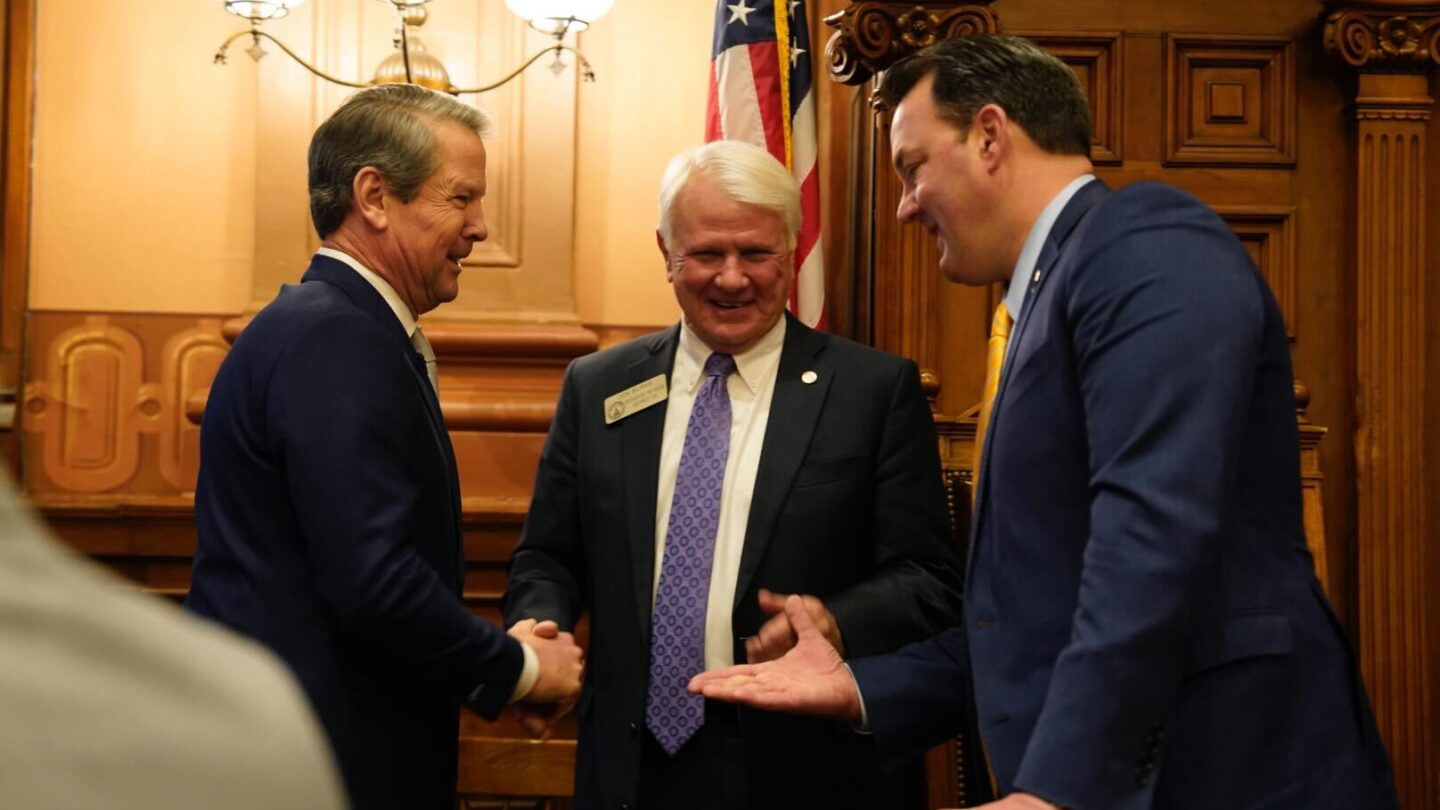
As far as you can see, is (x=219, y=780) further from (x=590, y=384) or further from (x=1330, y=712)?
(x=590, y=384)

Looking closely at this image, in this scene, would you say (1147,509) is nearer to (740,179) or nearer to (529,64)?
(740,179)

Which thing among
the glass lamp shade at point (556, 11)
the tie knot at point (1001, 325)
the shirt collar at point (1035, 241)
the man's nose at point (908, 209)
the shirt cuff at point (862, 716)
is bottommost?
the shirt cuff at point (862, 716)

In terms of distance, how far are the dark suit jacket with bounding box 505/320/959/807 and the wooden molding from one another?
5.00 ft

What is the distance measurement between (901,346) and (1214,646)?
2003 millimetres

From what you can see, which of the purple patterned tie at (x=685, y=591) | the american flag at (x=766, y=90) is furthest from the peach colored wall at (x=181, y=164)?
the purple patterned tie at (x=685, y=591)

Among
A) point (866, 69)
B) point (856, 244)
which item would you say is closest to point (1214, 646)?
point (866, 69)

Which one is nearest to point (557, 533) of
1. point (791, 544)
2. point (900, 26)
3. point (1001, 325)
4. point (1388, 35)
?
point (791, 544)

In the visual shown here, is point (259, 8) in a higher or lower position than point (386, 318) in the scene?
higher

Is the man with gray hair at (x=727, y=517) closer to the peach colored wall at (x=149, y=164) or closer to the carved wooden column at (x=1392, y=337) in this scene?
the carved wooden column at (x=1392, y=337)

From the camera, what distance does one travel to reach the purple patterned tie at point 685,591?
2562mm

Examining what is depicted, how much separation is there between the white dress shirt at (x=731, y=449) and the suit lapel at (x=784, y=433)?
2 cm

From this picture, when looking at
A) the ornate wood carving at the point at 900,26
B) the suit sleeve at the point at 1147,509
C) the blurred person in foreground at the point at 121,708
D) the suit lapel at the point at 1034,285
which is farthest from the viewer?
the ornate wood carving at the point at 900,26

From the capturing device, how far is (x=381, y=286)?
2.46 meters

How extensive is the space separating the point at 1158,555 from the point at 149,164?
4.34 m
